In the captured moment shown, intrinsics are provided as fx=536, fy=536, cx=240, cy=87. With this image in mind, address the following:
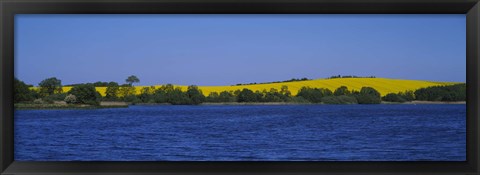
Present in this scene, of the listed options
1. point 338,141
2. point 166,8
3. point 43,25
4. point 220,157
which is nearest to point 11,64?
point 166,8

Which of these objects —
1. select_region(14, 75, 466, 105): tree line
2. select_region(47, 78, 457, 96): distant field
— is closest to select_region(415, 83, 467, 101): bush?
select_region(14, 75, 466, 105): tree line

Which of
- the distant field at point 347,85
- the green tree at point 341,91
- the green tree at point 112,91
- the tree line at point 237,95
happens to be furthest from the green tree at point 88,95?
the green tree at point 341,91

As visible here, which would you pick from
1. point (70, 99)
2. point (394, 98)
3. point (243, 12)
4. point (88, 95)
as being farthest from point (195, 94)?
point (243, 12)

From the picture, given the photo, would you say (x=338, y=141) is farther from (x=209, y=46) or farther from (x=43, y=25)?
(x=43, y=25)

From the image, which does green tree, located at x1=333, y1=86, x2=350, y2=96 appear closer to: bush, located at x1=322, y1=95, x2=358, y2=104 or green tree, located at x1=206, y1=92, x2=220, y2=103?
bush, located at x1=322, y1=95, x2=358, y2=104

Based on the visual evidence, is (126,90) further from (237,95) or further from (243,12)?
(243,12)

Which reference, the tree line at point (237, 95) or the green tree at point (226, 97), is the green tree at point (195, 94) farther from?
the green tree at point (226, 97)
